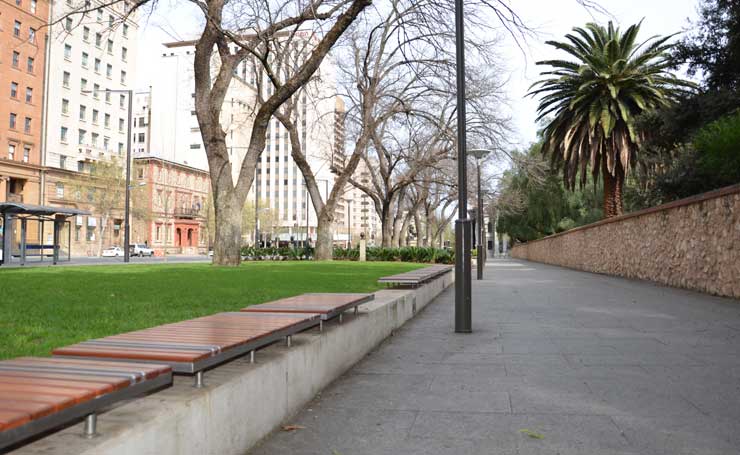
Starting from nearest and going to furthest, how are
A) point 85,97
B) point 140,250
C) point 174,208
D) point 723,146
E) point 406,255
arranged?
1. point 723,146
2. point 406,255
3. point 85,97
4. point 140,250
5. point 174,208

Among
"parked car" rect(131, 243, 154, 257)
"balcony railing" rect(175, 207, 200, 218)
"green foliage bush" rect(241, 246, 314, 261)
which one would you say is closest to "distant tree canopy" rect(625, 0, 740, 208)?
"green foliage bush" rect(241, 246, 314, 261)

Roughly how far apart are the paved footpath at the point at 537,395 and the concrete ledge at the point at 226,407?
175mm

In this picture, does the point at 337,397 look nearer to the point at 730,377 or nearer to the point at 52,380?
the point at 52,380

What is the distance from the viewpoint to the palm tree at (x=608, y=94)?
25.0 m

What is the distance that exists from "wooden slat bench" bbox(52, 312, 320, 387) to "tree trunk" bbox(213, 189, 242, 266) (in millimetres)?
13927

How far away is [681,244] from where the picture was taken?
630 inches

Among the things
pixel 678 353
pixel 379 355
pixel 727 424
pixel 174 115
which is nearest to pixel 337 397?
pixel 379 355

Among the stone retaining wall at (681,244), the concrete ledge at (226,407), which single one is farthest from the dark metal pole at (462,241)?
the stone retaining wall at (681,244)

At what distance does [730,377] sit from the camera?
5.17 metres

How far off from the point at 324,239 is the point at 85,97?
42370 millimetres

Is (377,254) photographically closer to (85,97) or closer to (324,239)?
(324,239)

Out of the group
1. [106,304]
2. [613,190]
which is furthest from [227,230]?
[613,190]

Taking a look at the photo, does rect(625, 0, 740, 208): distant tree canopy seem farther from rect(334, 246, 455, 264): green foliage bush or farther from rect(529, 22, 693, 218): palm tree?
rect(334, 246, 455, 264): green foliage bush

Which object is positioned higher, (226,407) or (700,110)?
(700,110)
